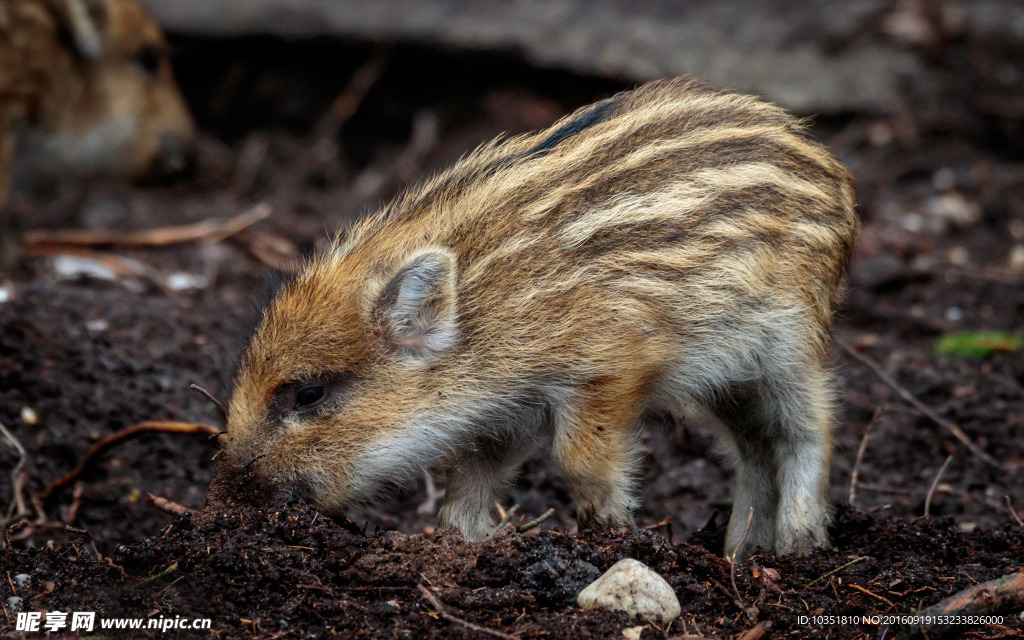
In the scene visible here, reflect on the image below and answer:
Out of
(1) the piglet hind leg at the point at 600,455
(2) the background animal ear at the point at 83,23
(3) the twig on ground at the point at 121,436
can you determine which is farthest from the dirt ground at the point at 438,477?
(2) the background animal ear at the point at 83,23

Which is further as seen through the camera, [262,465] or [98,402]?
[98,402]

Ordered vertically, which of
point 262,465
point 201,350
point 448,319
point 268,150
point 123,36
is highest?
point 448,319

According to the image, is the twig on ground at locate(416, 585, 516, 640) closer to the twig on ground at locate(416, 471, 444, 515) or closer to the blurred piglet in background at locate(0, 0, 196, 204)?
the twig on ground at locate(416, 471, 444, 515)

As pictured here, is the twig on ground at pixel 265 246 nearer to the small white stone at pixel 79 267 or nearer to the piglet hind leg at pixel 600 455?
the small white stone at pixel 79 267

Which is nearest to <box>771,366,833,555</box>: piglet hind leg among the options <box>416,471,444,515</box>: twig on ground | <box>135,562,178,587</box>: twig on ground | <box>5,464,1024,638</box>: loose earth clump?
<box>5,464,1024,638</box>: loose earth clump

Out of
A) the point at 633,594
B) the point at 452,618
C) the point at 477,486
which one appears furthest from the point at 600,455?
the point at 452,618

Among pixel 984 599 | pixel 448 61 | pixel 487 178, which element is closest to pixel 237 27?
pixel 448 61

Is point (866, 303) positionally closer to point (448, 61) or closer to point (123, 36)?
point (448, 61)
